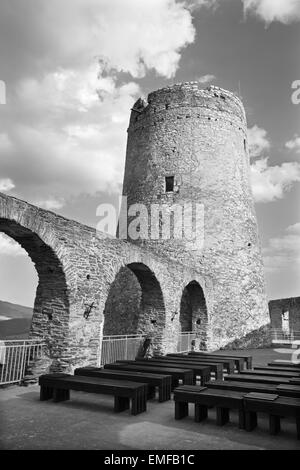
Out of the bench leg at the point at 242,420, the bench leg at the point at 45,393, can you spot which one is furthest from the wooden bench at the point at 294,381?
the bench leg at the point at 45,393

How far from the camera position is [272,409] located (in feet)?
12.1

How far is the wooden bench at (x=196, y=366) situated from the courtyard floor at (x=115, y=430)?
1.31 metres

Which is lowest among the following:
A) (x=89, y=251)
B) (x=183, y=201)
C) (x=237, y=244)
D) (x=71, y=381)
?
(x=71, y=381)

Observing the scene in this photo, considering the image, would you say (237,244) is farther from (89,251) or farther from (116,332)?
(89,251)

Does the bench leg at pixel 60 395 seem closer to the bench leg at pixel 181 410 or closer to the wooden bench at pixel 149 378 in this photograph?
the wooden bench at pixel 149 378

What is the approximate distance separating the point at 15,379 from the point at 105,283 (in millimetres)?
2720

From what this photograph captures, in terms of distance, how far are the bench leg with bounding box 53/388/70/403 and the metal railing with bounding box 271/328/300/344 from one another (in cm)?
1265

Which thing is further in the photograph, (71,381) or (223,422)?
(71,381)

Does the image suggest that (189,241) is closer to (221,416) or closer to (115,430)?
(221,416)

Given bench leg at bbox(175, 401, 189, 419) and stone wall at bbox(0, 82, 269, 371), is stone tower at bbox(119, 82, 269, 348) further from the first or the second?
bench leg at bbox(175, 401, 189, 419)

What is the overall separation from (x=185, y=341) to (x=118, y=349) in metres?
4.00

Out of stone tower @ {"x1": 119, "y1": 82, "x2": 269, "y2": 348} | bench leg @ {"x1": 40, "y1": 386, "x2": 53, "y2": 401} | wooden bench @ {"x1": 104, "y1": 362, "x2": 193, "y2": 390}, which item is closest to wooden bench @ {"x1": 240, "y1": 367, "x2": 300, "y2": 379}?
wooden bench @ {"x1": 104, "y1": 362, "x2": 193, "y2": 390}
